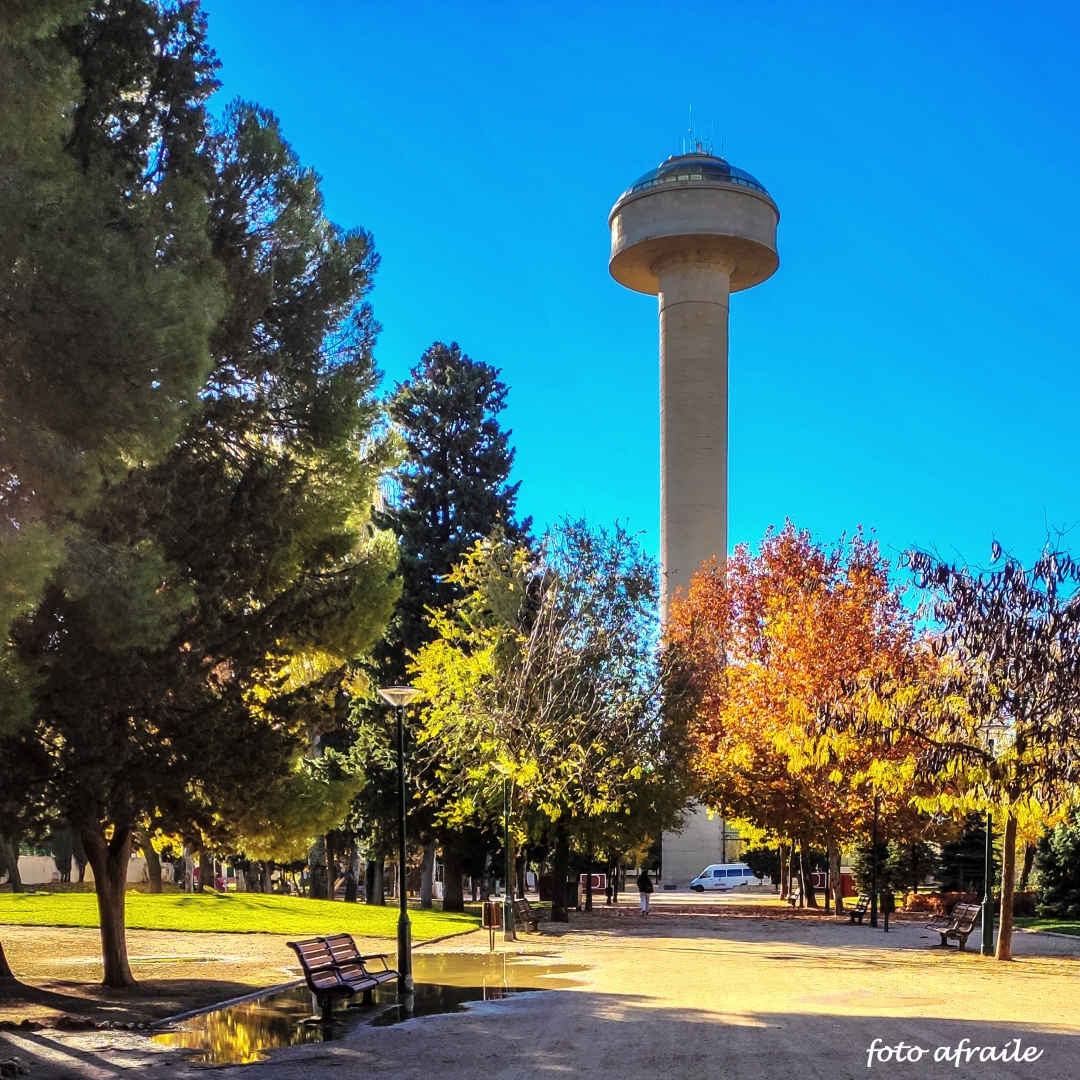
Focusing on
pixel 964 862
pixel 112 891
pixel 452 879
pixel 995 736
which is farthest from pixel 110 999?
pixel 964 862

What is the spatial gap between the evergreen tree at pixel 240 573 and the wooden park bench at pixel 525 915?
1064 centimetres

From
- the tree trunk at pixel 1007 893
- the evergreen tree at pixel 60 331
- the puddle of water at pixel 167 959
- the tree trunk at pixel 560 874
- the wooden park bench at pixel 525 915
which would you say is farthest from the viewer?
the tree trunk at pixel 560 874

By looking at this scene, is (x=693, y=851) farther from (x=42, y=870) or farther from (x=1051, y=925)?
(x=42, y=870)

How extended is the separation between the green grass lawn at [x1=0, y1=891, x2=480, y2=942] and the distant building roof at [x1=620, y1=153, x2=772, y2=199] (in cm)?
4051

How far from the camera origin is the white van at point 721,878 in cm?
6047

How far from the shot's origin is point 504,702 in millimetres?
30141

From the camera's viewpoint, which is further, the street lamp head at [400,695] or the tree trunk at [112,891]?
the street lamp head at [400,695]

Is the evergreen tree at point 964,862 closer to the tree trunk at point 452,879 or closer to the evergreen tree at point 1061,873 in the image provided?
the evergreen tree at point 1061,873

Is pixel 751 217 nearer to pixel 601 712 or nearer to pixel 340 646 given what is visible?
pixel 601 712

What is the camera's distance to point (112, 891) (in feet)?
58.8

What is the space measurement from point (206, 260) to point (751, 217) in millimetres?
51856

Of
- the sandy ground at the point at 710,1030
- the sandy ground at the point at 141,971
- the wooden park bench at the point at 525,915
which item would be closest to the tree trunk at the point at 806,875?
the wooden park bench at the point at 525,915

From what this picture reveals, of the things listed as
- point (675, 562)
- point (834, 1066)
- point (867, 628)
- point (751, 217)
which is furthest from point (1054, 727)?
point (751, 217)

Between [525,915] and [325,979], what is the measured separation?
14.6 meters
